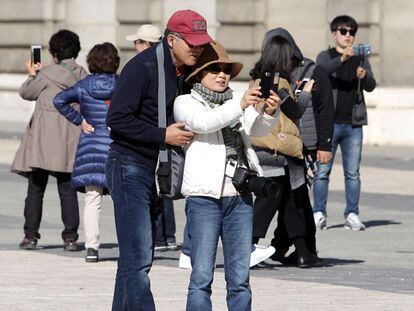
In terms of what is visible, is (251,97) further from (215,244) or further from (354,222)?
(354,222)

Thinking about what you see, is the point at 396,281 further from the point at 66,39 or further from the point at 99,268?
the point at 66,39

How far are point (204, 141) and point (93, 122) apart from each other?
364cm

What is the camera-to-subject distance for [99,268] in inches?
432

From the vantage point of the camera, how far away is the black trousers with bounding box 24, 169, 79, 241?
12195 millimetres

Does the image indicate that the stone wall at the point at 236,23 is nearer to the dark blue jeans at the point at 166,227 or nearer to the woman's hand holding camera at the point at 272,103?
the dark blue jeans at the point at 166,227

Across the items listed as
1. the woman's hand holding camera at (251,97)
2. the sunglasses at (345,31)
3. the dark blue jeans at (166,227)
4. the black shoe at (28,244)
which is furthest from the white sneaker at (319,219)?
the woman's hand holding camera at (251,97)

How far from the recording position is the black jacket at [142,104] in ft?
24.9

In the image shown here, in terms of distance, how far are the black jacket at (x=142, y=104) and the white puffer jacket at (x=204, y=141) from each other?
0.11 metres

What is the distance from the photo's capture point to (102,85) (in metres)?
11.1

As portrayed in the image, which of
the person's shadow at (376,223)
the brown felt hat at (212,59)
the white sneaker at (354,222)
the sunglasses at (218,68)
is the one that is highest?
the brown felt hat at (212,59)

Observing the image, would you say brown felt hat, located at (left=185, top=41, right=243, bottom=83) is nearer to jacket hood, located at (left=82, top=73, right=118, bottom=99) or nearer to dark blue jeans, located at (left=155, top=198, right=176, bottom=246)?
jacket hood, located at (left=82, top=73, right=118, bottom=99)

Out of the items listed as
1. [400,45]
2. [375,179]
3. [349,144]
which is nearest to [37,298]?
[349,144]

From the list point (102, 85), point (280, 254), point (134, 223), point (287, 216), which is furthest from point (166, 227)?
point (134, 223)

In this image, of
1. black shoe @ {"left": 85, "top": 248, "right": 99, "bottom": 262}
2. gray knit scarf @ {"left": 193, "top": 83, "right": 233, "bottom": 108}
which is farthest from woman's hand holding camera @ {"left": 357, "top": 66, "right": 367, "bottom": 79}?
gray knit scarf @ {"left": 193, "top": 83, "right": 233, "bottom": 108}
